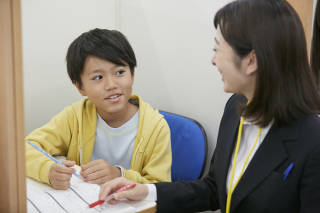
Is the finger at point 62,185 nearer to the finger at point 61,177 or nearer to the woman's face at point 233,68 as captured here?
the finger at point 61,177

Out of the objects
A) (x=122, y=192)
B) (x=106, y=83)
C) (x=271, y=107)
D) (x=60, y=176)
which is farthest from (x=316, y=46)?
(x=60, y=176)

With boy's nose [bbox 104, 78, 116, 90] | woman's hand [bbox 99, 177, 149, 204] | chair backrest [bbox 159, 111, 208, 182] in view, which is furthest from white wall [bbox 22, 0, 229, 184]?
woman's hand [bbox 99, 177, 149, 204]

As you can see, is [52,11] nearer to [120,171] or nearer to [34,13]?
[34,13]

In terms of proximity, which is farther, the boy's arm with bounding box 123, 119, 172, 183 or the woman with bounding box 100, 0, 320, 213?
the boy's arm with bounding box 123, 119, 172, 183

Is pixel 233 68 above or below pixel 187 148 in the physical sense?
above

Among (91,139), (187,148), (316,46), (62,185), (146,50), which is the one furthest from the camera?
(146,50)

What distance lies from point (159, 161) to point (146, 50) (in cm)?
96

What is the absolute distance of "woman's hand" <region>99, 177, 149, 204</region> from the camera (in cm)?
83

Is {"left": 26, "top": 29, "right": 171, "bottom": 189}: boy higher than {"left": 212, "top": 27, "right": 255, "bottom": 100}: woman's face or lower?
lower

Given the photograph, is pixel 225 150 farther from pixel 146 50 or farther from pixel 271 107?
pixel 146 50

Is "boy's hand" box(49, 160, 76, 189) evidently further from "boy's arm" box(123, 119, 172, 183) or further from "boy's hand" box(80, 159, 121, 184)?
"boy's arm" box(123, 119, 172, 183)

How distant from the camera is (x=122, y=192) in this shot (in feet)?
2.76

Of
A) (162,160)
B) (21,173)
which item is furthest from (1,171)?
(162,160)

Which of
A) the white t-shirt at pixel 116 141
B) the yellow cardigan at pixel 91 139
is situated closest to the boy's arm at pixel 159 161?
the yellow cardigan at pixel 91 139
